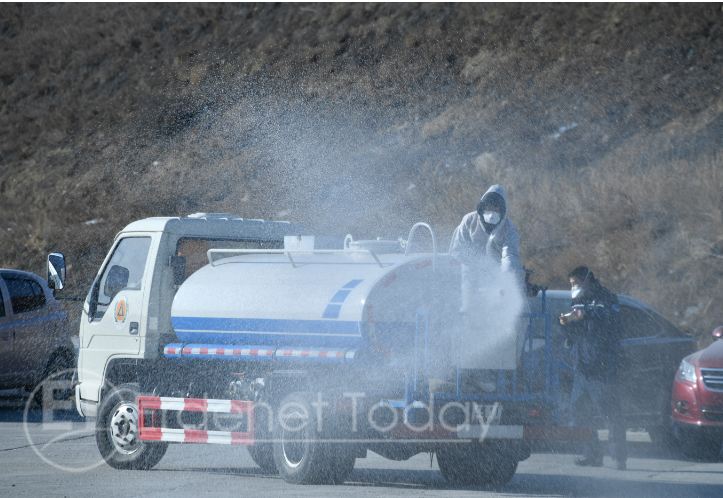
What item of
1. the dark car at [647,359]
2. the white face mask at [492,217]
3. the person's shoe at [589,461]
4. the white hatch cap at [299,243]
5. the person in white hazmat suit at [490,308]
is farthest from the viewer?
the dark car at [647,359]

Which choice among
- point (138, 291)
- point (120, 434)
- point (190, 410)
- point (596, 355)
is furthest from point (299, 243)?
point (596, 355)

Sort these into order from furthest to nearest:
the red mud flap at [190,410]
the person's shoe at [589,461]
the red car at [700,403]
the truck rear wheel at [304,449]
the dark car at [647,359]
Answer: the dark car at [647,359] < the red car at [700,403] < the person's shoe at [589,461] < the red mud flap at [190,410] < the truck rear wheel at [304,449]

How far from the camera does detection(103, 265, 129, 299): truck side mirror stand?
13.1 meters

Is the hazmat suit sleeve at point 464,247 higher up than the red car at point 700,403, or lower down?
higher up

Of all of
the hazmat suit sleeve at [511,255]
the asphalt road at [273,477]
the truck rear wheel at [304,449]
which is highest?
the hazmat suit sleeve at [511,255]

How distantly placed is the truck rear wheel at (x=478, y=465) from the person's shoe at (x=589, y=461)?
5.99ft

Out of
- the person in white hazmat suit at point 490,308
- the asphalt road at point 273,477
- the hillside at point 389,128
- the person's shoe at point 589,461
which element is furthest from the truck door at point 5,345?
the hillside at point 389,128

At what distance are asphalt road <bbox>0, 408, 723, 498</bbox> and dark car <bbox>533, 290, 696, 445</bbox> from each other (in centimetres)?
46

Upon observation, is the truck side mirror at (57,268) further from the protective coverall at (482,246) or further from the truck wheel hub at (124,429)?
the protective coverall at (482,246)

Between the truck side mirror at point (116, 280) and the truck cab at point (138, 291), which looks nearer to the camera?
the truck cab at point (138, 291)

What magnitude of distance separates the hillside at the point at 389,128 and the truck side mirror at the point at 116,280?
499 inches

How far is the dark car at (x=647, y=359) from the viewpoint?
48.5ft

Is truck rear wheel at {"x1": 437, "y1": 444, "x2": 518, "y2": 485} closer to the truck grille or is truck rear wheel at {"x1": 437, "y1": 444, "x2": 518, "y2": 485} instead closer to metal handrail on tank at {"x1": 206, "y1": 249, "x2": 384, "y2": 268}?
metal handrail on tank at {"x1": 206, "y1": 249, "x2": 384, "y2": 268}

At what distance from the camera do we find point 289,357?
1131 cm
